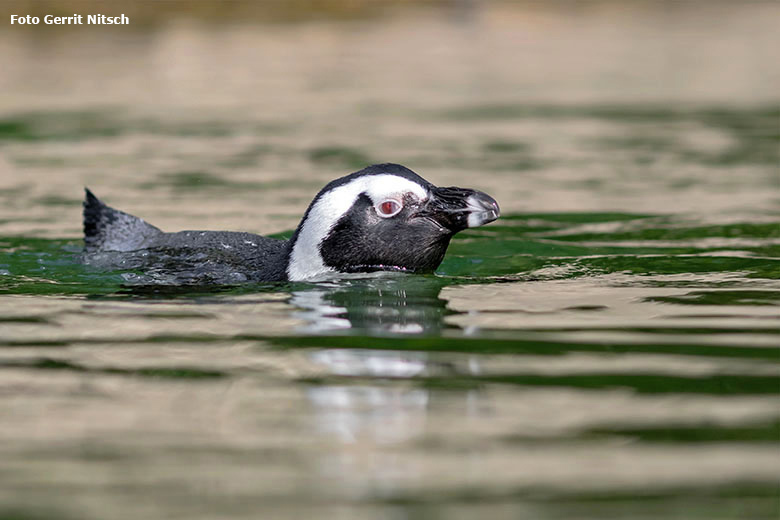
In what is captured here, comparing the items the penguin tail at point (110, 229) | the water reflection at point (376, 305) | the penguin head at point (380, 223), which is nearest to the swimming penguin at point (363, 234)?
the penguin head at point (380, 223)

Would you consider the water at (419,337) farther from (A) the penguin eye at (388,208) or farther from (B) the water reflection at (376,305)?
(A) the penguin eye at (388,208)

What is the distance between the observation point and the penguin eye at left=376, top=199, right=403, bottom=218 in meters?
8.32

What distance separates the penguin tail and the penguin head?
65.0 inches

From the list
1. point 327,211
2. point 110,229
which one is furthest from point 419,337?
point 110,229

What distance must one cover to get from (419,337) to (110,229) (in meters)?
3.84

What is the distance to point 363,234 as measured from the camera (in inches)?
330

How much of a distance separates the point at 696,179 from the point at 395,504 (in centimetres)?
1065

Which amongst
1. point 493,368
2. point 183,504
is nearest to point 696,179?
point 493,368

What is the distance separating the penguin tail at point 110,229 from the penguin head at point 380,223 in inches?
65.0

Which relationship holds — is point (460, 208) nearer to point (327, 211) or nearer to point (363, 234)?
point (363, 234)

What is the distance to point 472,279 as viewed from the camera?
904 centimetres

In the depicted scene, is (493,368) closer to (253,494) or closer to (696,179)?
(253,494)

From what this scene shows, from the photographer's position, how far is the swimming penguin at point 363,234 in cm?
829

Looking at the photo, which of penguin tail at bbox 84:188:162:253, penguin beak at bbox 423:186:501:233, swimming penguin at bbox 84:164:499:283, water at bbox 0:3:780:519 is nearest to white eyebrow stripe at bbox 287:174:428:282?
swimming penguin at bbox 84:164:499:283
